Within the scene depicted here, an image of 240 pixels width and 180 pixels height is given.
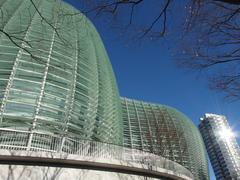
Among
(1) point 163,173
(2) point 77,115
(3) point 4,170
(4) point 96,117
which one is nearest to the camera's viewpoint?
(3) point 4,170

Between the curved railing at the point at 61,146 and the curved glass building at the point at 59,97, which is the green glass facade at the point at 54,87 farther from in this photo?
the curved railing at the point at 61,146

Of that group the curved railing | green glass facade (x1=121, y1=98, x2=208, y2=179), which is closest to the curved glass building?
the curved railing

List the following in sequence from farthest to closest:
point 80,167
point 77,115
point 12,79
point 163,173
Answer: point 77,115 → point 12,79 → point 163,173 → point 80,167

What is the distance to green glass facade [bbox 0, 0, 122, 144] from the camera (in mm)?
16141

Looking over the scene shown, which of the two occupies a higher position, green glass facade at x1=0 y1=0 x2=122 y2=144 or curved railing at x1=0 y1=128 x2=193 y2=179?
green glass facade at x1=0 y1=0 x2=122 y2=144

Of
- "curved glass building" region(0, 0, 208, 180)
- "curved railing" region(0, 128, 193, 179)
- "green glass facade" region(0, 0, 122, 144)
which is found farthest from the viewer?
"green glass facade" region(0, 0, 122, 144)

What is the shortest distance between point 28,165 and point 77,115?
25.9ft

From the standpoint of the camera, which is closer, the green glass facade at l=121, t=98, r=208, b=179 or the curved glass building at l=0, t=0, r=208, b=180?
the curved glass building at l=0, t=0, r=208, b=180

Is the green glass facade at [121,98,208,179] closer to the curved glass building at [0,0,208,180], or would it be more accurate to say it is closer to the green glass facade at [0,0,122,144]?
the curved glass building at [0,0,208,180]

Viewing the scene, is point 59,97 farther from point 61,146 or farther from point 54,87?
point 61,146

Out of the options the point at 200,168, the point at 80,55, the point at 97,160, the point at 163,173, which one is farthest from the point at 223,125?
the point at 97,160

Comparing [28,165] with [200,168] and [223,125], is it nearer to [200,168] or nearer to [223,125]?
[200,168]

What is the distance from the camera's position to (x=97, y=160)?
Result: 1209 cm

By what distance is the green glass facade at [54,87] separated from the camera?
1614cm
